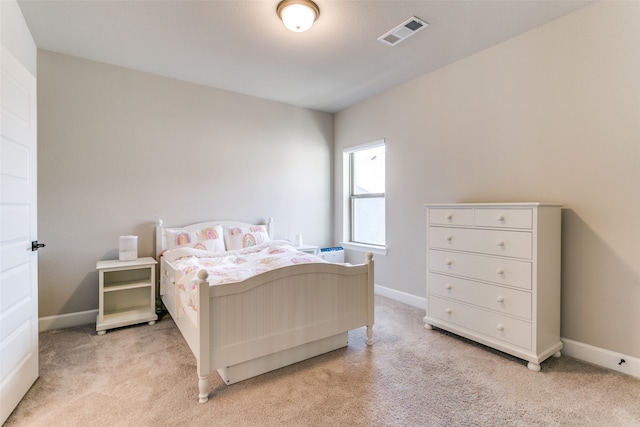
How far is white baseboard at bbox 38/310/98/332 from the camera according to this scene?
2754 mm

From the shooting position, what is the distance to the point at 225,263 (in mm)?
2730

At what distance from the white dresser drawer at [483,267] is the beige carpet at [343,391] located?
578 mm

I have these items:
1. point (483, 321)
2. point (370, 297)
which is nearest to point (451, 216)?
point (483, 321)

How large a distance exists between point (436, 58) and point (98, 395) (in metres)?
3.74

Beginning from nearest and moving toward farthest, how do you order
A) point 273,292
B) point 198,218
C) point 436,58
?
point 273,292
point 436,58
point 198,218

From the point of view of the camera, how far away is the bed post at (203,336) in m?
1.71

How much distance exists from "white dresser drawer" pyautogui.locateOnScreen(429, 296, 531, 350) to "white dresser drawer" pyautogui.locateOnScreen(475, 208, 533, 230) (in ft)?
2.25

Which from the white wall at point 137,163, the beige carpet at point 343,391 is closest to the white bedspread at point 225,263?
the beige carpet at point 343,391

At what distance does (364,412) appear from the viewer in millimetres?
1633

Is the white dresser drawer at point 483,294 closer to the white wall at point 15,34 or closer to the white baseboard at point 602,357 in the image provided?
the white baseboard at point 602,357

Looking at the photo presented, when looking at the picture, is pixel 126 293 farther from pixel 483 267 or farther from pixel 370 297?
pixel 483 267

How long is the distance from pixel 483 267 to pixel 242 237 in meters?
2.46

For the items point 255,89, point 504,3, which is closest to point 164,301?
point 255,89

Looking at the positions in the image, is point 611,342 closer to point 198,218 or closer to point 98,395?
point 98,395
